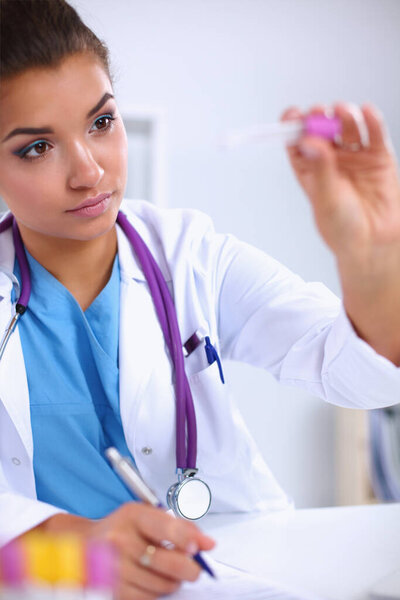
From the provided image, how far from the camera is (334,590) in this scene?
688 mm

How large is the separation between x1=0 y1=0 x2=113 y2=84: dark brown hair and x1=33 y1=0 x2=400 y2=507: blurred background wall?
177 cm

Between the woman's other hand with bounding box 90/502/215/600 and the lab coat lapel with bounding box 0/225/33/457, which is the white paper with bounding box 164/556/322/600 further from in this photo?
the lab coat lapel with bounding box 0/225/33/457

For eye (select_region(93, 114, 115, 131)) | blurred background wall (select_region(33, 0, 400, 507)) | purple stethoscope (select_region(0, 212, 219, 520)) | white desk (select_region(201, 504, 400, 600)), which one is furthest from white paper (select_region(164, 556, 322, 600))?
blurred background wall (select_region(33, 0, 400, 507))

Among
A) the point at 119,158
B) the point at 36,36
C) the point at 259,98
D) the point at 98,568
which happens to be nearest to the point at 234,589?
the point at 98,568

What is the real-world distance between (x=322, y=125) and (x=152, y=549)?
46 cm

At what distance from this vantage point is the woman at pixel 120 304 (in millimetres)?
725

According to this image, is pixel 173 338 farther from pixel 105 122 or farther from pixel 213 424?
pixel 105 122

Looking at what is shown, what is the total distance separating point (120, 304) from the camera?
1.09 meters

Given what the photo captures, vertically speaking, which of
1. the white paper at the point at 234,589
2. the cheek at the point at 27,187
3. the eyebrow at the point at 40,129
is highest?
the eyebrow at the point at 40,129

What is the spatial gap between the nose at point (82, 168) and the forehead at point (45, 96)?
0.05 m

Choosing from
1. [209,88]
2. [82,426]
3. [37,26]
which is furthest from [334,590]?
[209,88]

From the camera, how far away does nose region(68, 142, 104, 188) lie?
2.89 ft

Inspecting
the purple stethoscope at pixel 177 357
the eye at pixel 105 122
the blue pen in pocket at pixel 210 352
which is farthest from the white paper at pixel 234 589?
A: the eye at pixel 105 122

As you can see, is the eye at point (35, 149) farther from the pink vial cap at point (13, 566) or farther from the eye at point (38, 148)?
the pink vial cap at point (13, 566)
